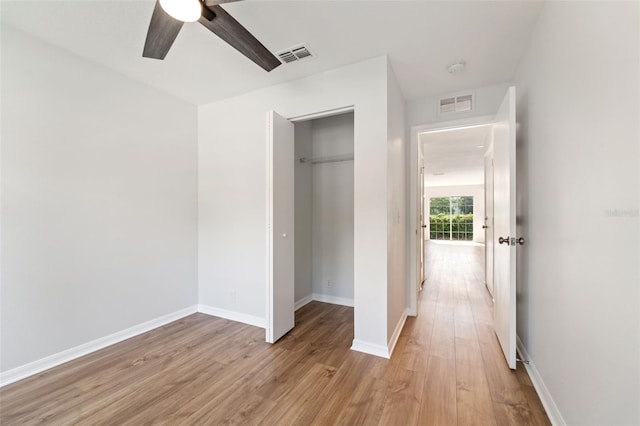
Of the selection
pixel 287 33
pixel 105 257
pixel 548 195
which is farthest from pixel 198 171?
pixel 548 195

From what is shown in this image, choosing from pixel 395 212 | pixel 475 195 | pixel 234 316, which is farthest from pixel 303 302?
pixel 475 195

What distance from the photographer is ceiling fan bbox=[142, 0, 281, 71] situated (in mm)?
1326

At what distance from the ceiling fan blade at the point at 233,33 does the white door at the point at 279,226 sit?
700 millimetres

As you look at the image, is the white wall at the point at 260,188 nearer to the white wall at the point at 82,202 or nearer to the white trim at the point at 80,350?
the white wall at the point at 82,202

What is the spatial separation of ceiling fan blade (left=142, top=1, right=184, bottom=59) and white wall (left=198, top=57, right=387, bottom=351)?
1.28 meters

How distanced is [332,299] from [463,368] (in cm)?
186

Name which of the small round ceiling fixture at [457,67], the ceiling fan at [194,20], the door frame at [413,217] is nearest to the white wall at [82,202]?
the ceiling fan at [194,20]

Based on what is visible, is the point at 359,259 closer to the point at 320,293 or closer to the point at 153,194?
the point at 320,293

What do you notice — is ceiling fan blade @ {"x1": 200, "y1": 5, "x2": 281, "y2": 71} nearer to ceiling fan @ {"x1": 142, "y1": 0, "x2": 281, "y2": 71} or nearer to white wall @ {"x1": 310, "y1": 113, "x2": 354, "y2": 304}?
ceiling fan @ {"x1": 142, "y1": 0, "x2": 281, "y2": 71}

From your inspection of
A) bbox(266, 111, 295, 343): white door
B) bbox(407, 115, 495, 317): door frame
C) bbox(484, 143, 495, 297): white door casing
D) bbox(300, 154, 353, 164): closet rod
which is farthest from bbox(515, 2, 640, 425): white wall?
bbox(266, 111, 295, 343): white door

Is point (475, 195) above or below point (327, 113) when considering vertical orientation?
below

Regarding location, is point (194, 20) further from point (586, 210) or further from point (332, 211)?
point (332, 211)

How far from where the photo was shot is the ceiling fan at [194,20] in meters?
1.33

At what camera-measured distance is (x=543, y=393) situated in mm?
1670
